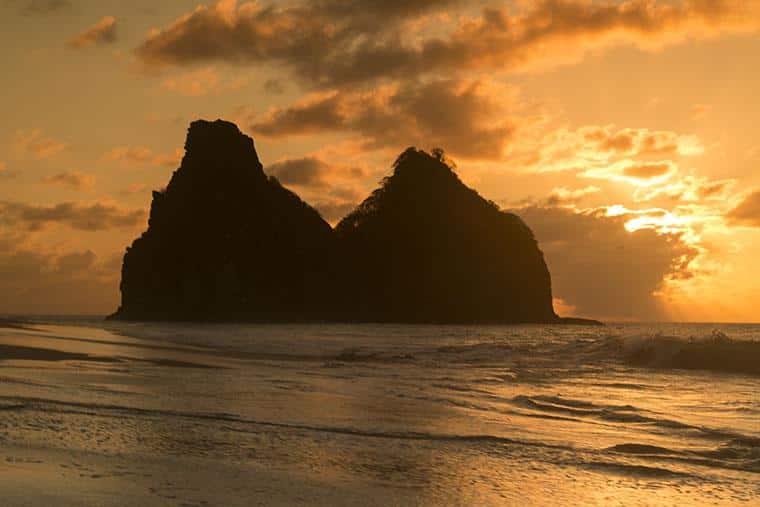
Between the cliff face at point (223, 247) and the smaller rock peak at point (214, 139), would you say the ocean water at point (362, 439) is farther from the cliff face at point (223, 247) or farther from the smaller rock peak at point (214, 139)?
the smaller rock peak at point (214, 139)

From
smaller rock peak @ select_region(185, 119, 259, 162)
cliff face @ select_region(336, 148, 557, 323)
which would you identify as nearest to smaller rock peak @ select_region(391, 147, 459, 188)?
cliff face @ select_region(336, 148, 557, 323)

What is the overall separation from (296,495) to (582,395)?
8.26 m

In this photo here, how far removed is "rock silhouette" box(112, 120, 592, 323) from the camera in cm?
11712

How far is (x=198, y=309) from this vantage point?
113m

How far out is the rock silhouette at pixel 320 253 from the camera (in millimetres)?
117125

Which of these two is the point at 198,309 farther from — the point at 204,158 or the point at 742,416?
the point at 742,416

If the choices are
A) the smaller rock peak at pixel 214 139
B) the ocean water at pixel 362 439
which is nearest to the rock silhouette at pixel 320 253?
the smaller rock peak at pixel 214 139

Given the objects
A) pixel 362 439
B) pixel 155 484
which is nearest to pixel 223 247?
pixel 362 439

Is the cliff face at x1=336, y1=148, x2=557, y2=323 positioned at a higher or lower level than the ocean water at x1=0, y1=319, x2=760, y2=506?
higher

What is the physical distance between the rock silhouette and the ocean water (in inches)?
4037

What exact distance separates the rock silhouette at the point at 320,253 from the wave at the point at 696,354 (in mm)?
95469

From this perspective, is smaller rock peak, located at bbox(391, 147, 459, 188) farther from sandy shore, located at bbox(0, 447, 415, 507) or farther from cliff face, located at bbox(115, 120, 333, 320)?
sandy shore, located at bbox(0, 447, 415, 507)

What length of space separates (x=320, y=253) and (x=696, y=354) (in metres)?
113

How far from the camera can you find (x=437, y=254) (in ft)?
465
